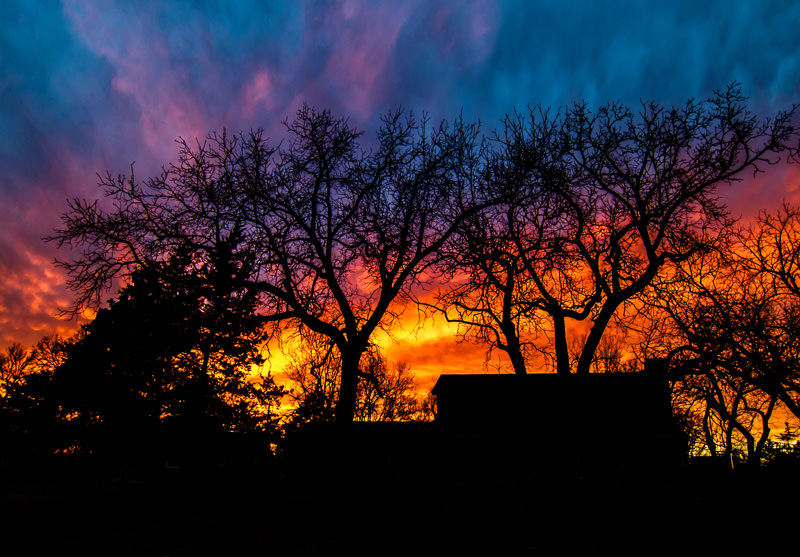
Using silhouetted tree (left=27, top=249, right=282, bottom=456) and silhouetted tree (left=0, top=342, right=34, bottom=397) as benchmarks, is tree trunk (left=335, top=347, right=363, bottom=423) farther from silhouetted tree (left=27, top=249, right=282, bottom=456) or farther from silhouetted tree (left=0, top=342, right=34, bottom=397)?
silhouetted tree (left=0, top=342, right=34, bottom=397)

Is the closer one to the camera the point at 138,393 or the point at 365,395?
the point at 138,393

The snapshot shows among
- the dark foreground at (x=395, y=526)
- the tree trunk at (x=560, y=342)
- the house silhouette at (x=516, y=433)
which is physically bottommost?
the dark foreground at (x=395, y=526)

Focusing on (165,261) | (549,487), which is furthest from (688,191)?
(165,261)

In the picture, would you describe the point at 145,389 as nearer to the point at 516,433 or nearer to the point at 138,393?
the point at 138,393

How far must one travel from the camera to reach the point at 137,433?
30.9m

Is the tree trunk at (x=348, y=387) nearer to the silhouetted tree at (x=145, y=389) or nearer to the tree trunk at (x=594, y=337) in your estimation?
the silhouetted tree at (x=145, y=389)

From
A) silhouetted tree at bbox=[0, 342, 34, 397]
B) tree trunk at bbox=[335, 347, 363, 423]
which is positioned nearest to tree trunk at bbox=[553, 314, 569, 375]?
tree trunk at bbox=[335, 347, 363, 423]

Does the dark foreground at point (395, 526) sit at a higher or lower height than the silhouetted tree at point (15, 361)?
lower

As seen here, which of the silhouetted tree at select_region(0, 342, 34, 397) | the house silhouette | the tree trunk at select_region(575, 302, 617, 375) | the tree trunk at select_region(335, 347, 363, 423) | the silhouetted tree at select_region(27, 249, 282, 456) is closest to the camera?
the tree trunk at select_region(335, 347, 363, 423)

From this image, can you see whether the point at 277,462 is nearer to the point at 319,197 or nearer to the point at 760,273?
the point at 319,197

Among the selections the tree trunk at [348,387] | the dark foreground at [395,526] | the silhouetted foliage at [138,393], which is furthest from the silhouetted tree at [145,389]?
the tree trunk at [348,387]

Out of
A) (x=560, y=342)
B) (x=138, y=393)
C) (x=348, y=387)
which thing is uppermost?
(x=560, y=342)

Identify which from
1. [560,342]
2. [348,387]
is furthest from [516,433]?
[348,387]

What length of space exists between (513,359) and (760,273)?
12873 mm
